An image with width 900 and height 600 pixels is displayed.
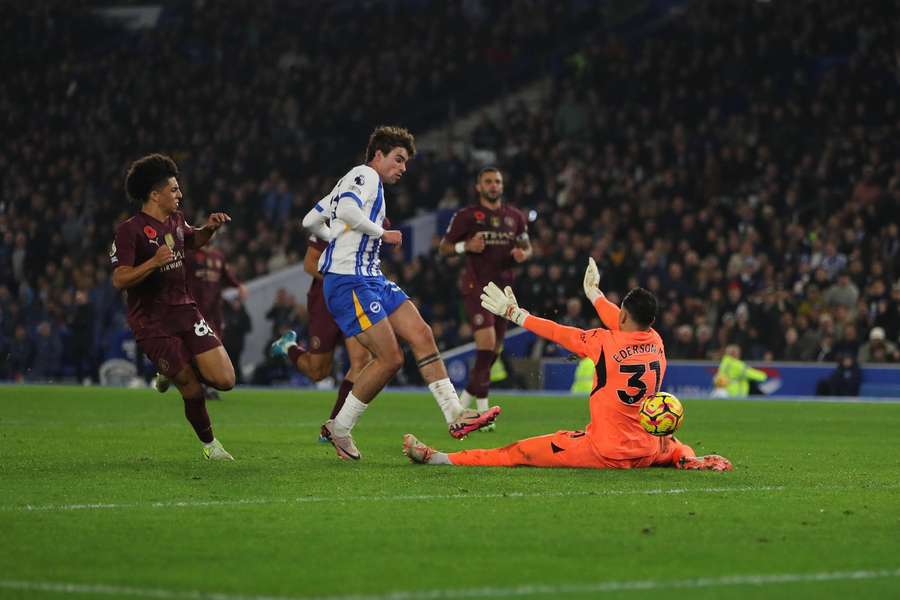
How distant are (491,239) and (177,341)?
6.48 meters

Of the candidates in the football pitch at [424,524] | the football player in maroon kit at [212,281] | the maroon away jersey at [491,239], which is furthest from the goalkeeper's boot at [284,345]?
the football player in maroon kit at [212,281]

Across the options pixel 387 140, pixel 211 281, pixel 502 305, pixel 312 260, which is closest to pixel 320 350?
pixel 312 260

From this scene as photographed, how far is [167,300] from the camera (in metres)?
12.1

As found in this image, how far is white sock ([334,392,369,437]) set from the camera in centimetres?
1209

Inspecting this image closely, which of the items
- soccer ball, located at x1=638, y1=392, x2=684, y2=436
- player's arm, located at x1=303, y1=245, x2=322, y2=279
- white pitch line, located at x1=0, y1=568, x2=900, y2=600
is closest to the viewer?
white pitch line, located at x1=0, y1=568, x2=900, y2=600

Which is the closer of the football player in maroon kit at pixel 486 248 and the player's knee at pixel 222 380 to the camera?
the player's knee at pixel 222 380

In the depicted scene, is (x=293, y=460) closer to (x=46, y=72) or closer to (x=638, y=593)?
(x=638, y=593)

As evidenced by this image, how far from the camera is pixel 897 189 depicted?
28250 millimetres

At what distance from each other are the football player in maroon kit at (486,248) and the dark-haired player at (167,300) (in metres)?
5.69

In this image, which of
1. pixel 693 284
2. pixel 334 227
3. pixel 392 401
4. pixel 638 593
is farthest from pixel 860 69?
pixel 638 593

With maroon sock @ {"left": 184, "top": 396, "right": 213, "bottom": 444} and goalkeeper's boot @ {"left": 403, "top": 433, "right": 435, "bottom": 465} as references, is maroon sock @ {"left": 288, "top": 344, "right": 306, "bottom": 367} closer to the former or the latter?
maroon sock @ {"left": 184, "top": 396, "right": 213, "bottom": 444}

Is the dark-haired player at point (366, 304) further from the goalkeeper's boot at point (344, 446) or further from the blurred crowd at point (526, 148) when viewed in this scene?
the blurred crowd at point (526, 148)

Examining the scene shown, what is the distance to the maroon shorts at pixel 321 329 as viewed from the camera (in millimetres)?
14430

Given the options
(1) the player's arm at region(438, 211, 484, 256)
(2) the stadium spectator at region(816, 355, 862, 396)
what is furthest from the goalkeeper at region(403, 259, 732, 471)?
(2) the stadium spectator at region(816, 355, 862, 396)
